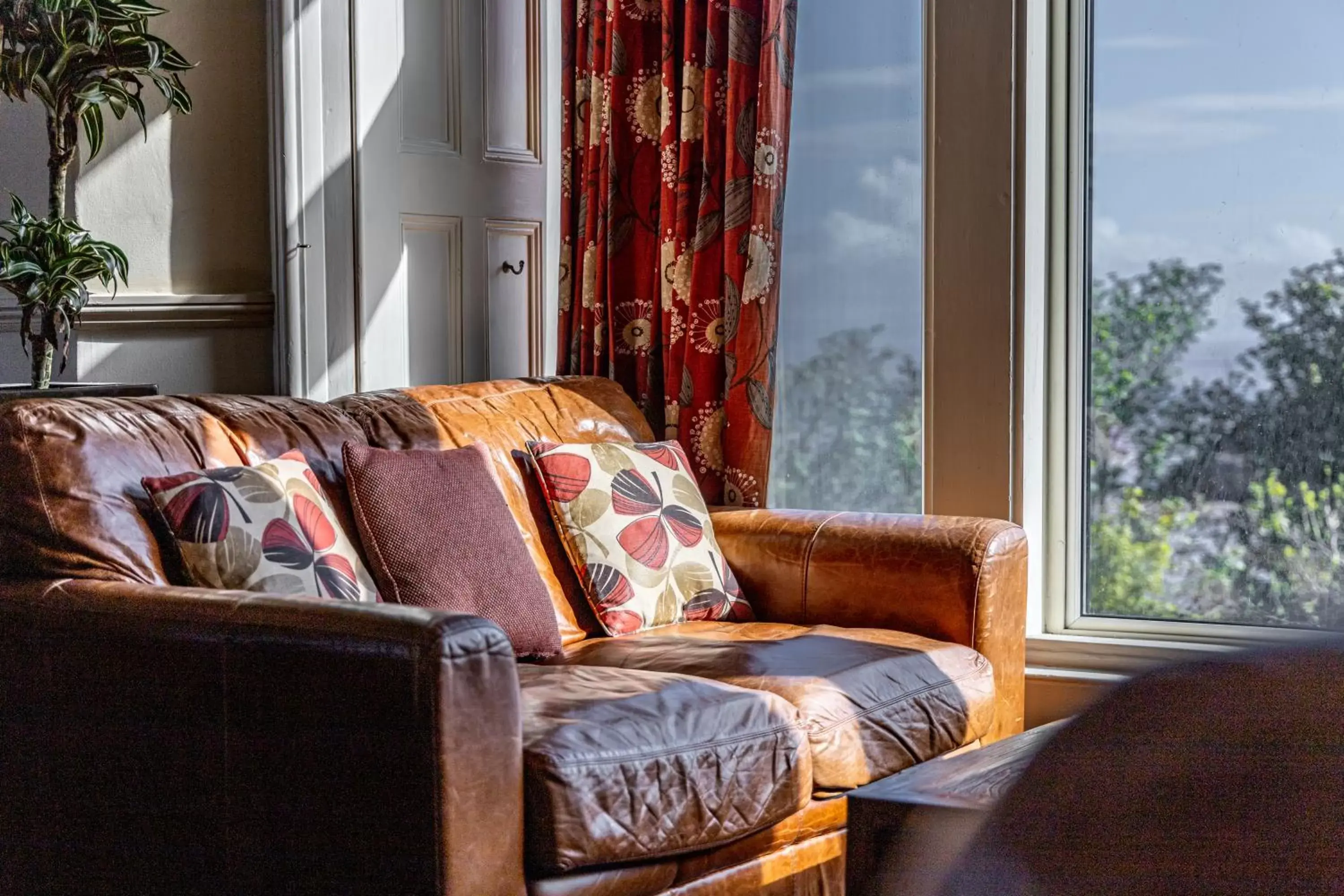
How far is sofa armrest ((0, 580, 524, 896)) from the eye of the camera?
5.24 feet

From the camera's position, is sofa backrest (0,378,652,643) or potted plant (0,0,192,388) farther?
potted plant (0,0,192,388)

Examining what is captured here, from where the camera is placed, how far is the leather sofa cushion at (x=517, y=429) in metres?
2.58

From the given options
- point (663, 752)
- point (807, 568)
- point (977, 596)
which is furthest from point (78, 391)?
point (977, 596)

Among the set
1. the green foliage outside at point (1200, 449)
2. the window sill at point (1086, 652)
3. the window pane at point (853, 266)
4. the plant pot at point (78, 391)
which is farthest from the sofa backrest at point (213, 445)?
the window sill at point (1086, 652)

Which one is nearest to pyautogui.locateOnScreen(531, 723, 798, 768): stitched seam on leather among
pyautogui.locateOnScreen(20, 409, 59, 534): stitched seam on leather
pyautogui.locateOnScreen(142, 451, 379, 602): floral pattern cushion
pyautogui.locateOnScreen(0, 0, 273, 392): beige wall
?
pyautogui.locateOnScreen(142, 451, 379, 602): floral pattern cushion

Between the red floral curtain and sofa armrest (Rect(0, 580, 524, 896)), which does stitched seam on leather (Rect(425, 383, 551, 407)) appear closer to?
the red floral curtain

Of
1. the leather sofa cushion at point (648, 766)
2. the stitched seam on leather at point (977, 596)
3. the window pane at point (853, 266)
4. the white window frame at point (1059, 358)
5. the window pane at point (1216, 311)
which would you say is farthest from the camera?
the window pane at point (853, 266)

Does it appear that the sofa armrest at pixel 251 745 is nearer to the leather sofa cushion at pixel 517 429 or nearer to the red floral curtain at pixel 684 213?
the leather sofa cushion at pixel 517 429

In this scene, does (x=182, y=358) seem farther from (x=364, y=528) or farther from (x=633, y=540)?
(x=633, y=540)

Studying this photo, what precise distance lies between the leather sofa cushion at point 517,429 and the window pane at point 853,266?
556 mm

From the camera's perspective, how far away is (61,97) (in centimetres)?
237

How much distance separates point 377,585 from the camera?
7.38 feet

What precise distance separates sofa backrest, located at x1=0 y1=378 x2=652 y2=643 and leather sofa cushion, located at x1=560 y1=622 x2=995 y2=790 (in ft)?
0.82

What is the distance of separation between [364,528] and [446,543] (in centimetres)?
13
